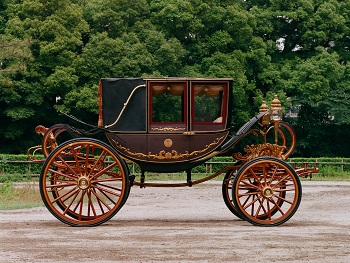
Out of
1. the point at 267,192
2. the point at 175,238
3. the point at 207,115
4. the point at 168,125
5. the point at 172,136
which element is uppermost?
the point at 207,115

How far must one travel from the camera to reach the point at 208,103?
1544 cm

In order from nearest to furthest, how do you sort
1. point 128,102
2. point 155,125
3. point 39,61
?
1. point 128,102
2. point 155,125
3. point 39,61

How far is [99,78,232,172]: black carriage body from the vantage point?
15.1 metres

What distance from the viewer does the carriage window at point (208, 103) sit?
15.3 meters

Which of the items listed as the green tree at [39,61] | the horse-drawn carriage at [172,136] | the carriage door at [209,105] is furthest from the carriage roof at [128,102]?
the green tree at [39,61]

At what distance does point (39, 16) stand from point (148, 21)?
250 inches

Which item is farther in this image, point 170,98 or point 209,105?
point 209,105

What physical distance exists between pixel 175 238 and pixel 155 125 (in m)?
3.10

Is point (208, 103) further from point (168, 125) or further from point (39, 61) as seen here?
point (39, 61)

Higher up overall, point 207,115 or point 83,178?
point 207,115

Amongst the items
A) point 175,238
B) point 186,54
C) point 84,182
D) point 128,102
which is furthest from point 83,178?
point 186,54

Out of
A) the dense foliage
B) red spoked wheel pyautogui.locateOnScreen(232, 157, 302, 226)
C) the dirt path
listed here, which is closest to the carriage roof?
red spoked wheel pyautogui.locateOnScreen(232, 157, 302, 226)

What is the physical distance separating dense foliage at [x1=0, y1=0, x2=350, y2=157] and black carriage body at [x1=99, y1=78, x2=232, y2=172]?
28751 mm

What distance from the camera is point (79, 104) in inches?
1780
